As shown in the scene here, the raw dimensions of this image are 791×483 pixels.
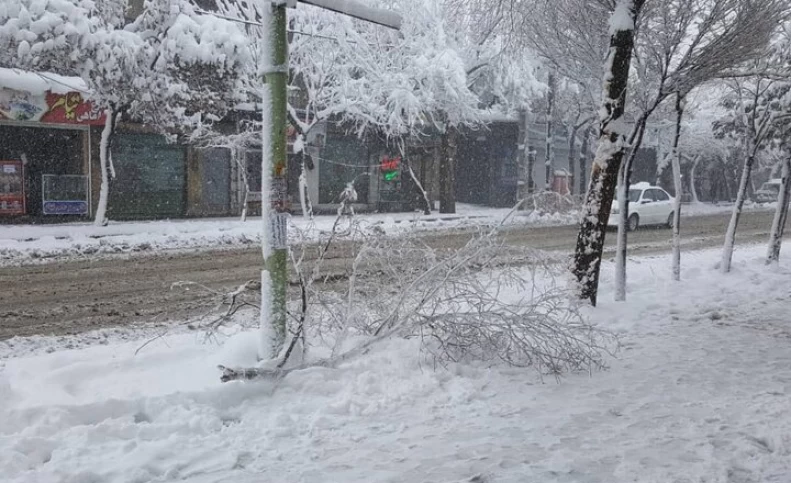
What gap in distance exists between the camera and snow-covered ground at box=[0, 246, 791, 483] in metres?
3.72

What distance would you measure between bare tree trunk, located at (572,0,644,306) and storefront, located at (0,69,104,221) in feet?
53.8

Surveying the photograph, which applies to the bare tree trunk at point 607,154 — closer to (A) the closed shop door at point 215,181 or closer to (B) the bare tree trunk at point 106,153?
(B) the bare tree trunk at point 106,153

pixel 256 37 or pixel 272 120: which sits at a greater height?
pixel 256 37

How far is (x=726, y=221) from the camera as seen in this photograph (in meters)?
25.5

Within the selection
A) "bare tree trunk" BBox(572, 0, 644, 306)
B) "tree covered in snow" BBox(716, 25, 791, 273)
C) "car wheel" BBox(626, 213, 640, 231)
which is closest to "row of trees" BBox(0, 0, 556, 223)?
"bare tree trunk" BBox(572, 0, 644, 306)

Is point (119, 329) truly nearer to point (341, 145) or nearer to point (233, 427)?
point (233, 427)

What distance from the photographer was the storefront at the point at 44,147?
62.0 ft

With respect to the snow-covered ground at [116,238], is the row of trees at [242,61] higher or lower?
higher

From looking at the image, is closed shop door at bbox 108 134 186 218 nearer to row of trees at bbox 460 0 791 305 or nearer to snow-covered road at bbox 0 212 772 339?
snow-covered road at bbox 0 212 772 339

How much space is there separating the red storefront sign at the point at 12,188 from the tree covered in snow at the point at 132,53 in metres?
3.56

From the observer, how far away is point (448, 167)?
2686 cm

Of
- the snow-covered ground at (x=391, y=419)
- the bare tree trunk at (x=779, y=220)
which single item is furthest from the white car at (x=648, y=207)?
the snow-covered ground at (x=391, y=419)

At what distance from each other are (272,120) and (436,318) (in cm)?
213

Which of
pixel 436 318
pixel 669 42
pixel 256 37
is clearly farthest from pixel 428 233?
pixel 436 318
